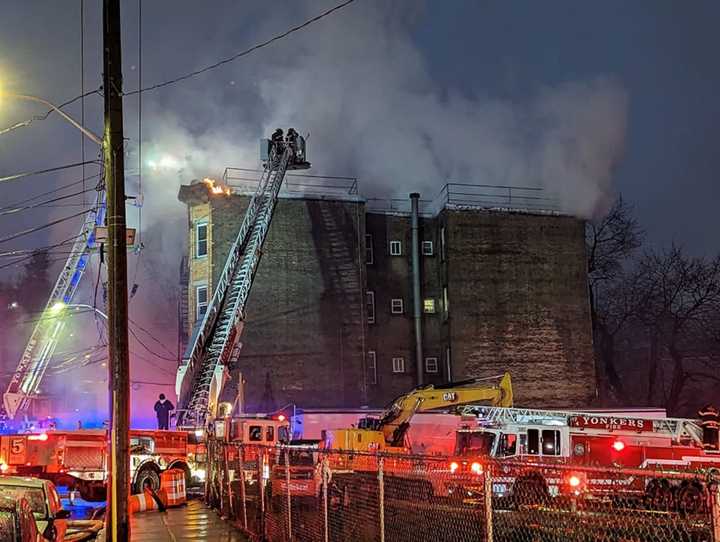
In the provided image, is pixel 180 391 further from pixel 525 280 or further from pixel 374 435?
pixel 525 280

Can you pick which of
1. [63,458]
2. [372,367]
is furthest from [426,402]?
[372,367]

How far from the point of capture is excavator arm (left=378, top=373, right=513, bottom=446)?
888 inches

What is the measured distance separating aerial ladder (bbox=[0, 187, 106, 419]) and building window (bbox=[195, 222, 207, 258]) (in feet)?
12.1

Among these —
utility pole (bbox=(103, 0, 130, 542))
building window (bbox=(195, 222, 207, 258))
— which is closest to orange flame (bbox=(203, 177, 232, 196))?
building window (bbox=(195, 222, 207, 258))

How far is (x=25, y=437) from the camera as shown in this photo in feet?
60.7

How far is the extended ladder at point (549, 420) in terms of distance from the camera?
19031 millimetres

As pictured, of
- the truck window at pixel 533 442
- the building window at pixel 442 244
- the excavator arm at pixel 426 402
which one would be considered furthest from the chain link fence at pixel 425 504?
the building window at pixel 442 244

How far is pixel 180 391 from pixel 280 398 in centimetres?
595

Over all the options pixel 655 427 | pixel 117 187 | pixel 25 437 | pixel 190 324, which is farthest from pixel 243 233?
pixel 117 187

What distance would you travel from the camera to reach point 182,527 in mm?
13766

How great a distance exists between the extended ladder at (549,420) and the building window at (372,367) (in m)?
14.9

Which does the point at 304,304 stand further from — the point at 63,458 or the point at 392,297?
the point at 63,458

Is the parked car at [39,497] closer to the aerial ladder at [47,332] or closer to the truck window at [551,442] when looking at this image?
the truck window at [551,442]

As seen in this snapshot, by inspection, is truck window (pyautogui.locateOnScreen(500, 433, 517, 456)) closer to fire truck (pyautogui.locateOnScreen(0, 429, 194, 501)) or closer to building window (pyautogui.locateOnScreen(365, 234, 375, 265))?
fire truck (pyautogui.locateOnScreen(0, 429, 194, 501))
